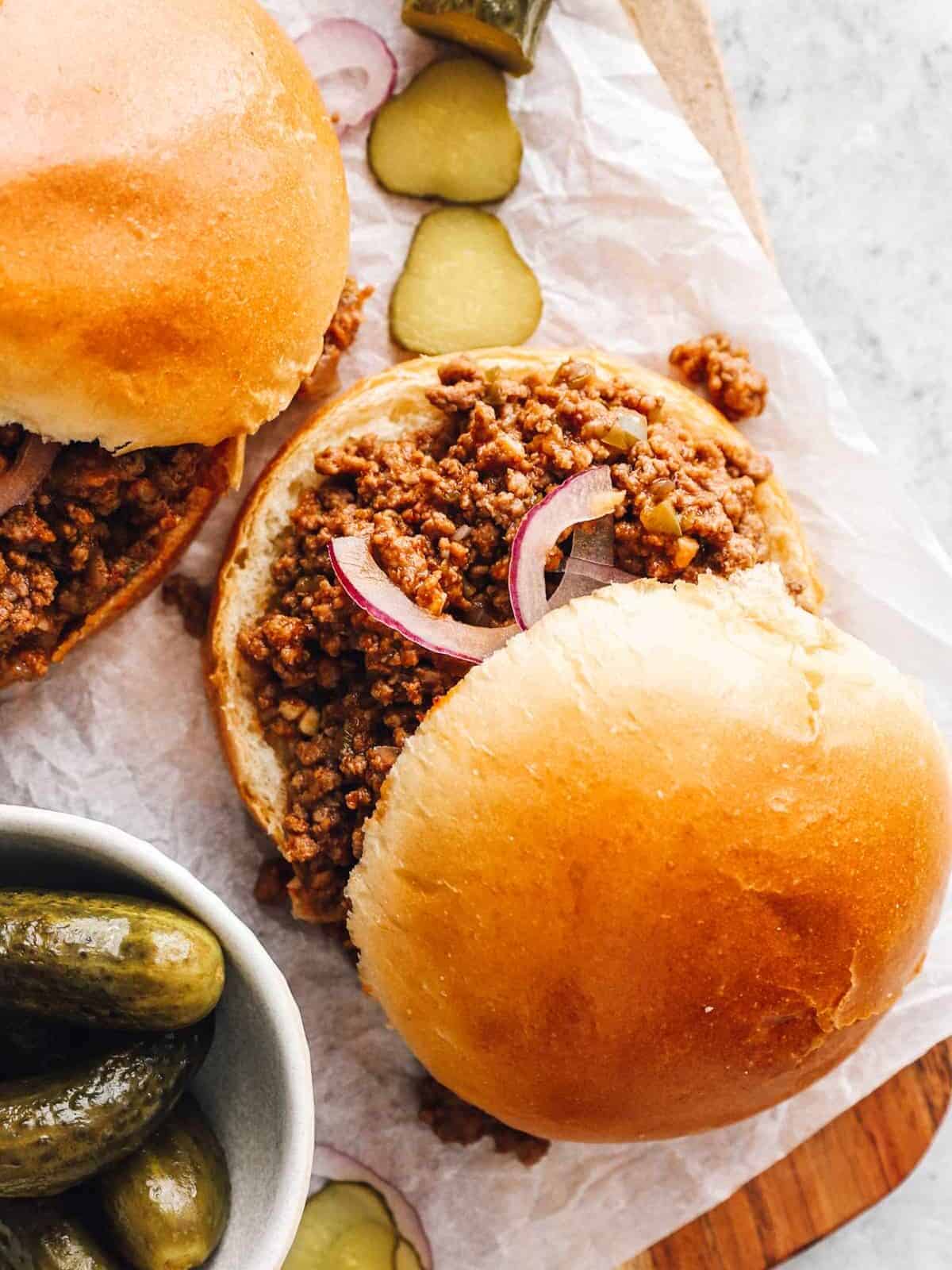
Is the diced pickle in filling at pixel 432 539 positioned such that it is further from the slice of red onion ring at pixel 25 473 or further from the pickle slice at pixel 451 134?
the pickle slice at pixel 451 134

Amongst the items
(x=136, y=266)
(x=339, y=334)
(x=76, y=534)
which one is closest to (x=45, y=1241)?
(x=76, y=534)

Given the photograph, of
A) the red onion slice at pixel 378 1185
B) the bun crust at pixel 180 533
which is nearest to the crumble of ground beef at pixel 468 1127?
the red onion slice at pixel 378 1185

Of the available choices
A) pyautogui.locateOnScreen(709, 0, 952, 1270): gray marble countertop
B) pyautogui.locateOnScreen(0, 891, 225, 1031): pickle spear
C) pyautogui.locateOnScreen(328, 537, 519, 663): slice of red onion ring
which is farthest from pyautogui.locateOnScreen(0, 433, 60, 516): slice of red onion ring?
pyautogui.locateOnScreen(709, 0, 952, 1270): gray marble countertop

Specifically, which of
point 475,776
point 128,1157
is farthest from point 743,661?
point 128,1157

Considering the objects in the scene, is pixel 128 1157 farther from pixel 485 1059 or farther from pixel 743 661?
pixel 743 661

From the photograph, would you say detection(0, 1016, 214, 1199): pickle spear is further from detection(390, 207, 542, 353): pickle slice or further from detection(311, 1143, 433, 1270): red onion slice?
detection(390, 207, 542, 353): pickle slice
